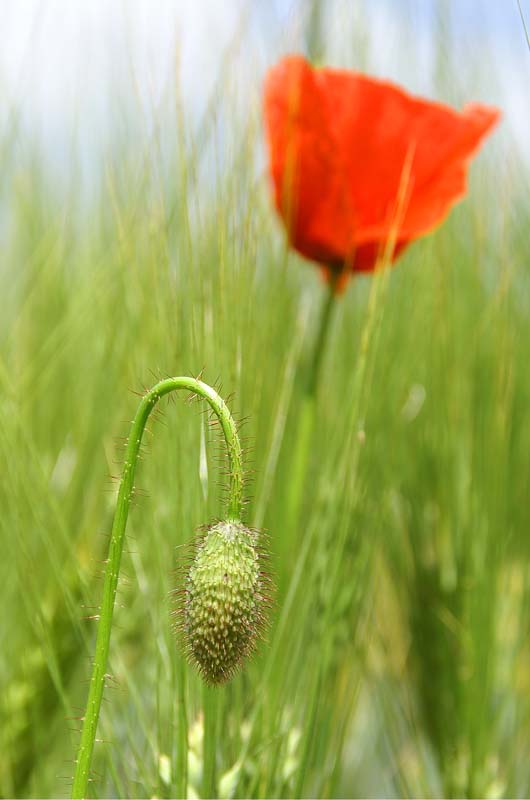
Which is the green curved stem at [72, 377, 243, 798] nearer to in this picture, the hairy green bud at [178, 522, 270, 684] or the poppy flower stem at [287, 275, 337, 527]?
the hairy green bud at [178, 522, 270, 684]

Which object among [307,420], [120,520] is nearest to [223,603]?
[120,520]

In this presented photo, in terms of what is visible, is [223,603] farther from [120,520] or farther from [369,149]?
[369,149]

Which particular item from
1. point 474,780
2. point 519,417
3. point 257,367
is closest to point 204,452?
point 257,367

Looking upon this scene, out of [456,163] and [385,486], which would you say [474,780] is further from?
[456,163]

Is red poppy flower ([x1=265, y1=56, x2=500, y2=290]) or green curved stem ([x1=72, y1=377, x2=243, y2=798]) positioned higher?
red poppy flower ([x1=265, y1=56, x2=500, y2=290])

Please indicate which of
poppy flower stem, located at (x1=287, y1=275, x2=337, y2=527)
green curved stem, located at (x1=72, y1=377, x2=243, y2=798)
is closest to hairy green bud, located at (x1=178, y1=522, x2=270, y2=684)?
green curved stem, located at (x1=72, y1=377, x2=243, y2=798)

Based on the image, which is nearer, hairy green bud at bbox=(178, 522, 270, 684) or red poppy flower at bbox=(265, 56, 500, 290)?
hairy green bud at bbox=(178, 522, 270, 684)
